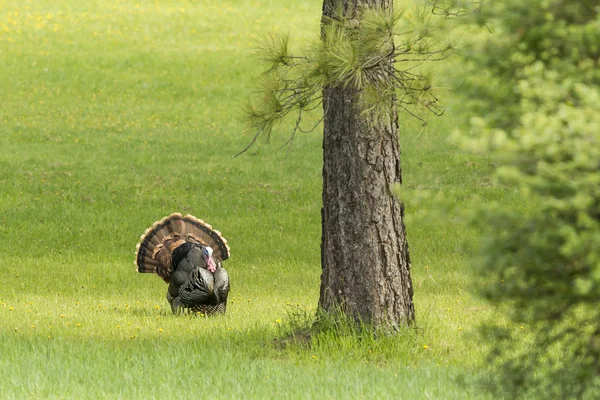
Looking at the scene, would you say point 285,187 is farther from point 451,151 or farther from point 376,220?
point 376,220

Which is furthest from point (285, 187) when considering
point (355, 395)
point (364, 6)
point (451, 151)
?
point (355, 395)

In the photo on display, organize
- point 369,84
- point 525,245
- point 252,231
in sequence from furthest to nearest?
point 252,231 < point 369,84 < point 525,245

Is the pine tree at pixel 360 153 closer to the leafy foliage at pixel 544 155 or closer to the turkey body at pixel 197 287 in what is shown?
the turkey body at pixel 197 287

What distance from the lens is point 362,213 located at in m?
7.85

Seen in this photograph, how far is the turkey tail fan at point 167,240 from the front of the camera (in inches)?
462

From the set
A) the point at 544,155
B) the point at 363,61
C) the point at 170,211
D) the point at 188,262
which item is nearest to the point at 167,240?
the point at 188,262

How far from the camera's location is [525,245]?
162 inches

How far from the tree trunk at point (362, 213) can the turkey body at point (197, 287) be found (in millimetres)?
2844

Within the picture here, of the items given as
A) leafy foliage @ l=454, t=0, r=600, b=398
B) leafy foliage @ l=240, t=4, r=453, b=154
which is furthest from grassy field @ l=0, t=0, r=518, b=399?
leafy foliage @ l=240, t=4, r=453, b=154

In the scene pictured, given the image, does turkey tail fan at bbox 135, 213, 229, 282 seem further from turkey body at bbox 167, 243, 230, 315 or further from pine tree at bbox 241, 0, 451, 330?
pine tree at bbox 241, 0, 451, 330

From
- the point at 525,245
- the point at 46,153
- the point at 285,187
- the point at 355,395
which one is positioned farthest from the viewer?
the point at 46,153

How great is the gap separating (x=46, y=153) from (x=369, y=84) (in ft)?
51.6

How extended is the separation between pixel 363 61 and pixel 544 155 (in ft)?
12.2

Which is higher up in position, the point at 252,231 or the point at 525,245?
the point at 525,245
